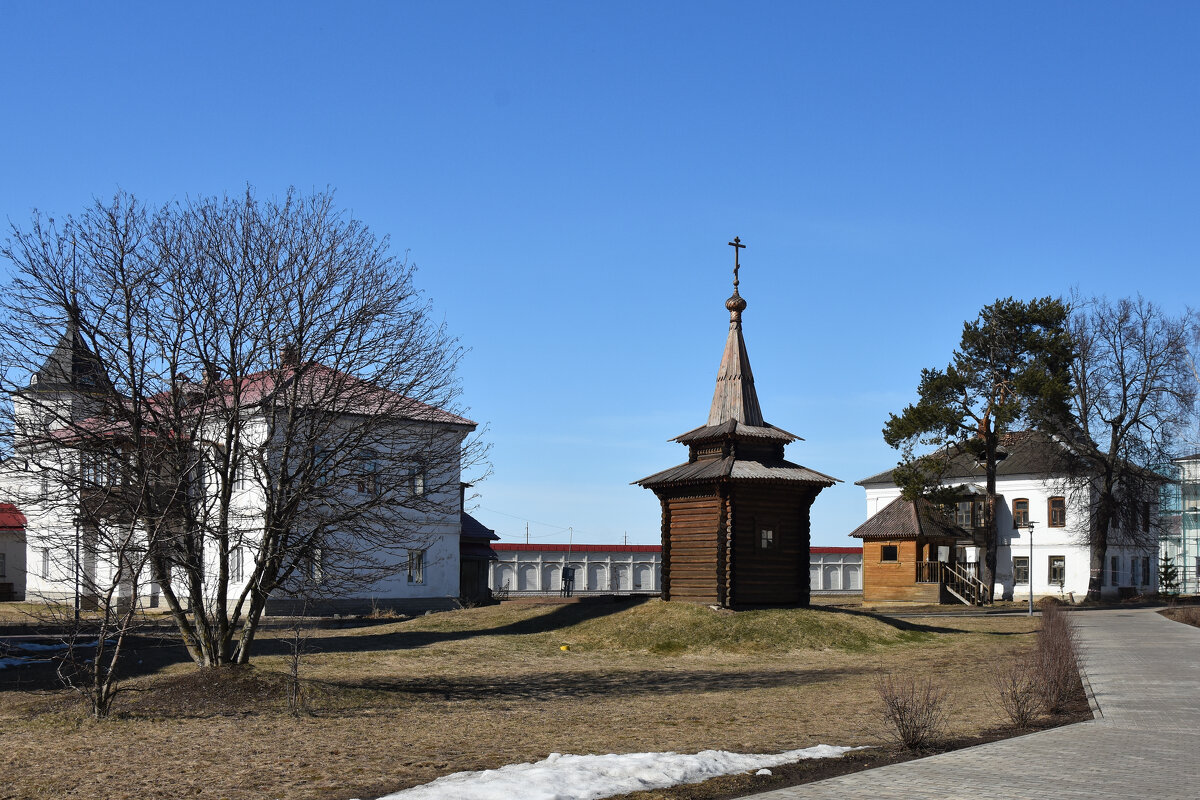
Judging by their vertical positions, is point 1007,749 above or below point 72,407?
below

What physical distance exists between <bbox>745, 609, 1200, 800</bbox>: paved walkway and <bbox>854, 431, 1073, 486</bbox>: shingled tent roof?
127 feet

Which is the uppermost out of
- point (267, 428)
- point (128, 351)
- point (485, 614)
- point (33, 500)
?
point (128, 351)

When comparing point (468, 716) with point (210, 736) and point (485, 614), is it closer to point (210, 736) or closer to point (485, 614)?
point (210, 736)

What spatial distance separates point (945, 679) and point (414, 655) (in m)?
11.2

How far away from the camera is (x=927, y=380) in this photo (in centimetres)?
5172

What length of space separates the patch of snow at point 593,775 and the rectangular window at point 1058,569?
50795mm

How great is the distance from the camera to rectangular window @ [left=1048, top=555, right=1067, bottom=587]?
189 ft

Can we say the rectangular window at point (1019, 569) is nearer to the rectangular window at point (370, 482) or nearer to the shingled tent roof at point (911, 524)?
the shingled tent roof at point (911, 524)

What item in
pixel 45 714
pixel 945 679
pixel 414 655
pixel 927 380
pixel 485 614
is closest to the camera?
pixel 45 714

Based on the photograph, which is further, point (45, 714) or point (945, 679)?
point (945, 679)

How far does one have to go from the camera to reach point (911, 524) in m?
52.7

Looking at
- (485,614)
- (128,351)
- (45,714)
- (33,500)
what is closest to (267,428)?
(128,351)

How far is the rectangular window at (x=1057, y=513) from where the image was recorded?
57750 mm

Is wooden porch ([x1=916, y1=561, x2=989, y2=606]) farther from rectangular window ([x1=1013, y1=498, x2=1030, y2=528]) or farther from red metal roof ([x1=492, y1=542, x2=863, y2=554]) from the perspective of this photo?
red metal roof ([x1=492, y1=542, x2=863, y2=554])
